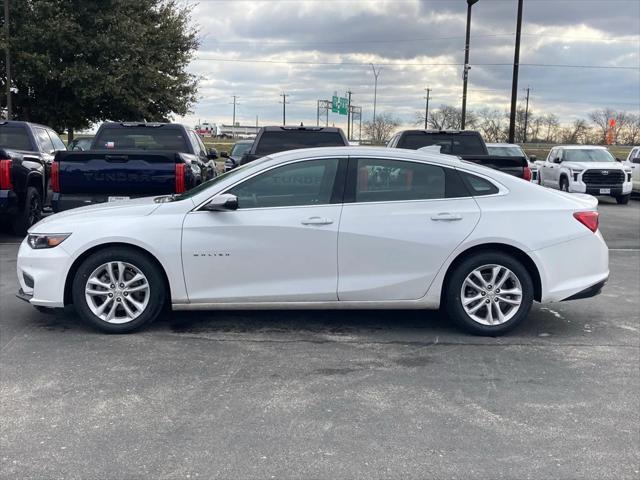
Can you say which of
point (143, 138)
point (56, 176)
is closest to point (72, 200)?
point (56, 176)

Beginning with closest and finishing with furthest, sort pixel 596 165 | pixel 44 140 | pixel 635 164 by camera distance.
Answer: pixel 44 140 < pixel 596 165 < pixel 635 164

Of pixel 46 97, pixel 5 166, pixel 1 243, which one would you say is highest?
pixel 46 97

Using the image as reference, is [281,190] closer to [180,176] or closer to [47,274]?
[47,274]

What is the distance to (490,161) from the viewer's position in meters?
9.85

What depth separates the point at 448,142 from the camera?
39.4 feet

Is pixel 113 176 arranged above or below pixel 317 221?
above

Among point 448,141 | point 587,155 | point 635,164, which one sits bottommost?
point 635,164

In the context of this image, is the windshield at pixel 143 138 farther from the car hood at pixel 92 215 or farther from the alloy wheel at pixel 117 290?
A: the alloy wheel at pixel 117 290

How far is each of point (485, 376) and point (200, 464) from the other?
2.23 m

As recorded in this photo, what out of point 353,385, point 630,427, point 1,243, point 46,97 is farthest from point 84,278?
point 46,97

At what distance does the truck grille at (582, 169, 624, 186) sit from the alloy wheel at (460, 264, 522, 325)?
15796mm

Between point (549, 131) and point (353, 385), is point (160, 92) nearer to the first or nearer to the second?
point (353, 385)

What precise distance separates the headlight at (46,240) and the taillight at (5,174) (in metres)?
4.66

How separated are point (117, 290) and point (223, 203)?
1.15 meters
